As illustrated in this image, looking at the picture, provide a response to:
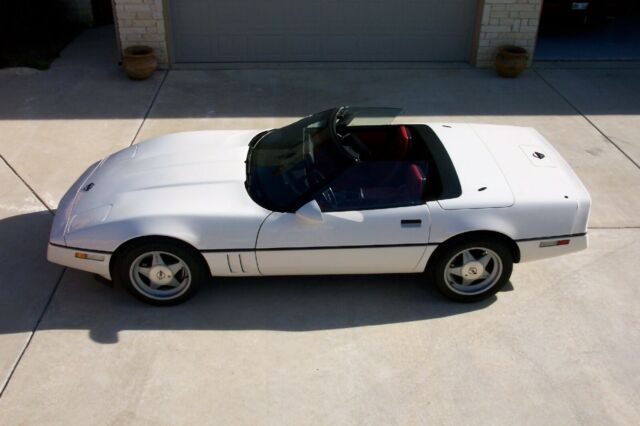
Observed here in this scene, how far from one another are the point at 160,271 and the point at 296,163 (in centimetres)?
131

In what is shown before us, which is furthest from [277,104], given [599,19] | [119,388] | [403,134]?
[599,19]

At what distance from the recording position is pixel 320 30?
398 inches

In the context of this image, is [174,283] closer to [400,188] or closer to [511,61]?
[400,188]

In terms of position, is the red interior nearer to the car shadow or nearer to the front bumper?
the car shadow

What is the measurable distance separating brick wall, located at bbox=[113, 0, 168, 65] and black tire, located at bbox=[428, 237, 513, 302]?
6578 mm

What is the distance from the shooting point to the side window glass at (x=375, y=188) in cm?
474

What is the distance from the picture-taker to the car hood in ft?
15.6

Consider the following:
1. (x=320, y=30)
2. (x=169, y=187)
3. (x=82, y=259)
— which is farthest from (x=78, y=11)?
(x=82, y=259)

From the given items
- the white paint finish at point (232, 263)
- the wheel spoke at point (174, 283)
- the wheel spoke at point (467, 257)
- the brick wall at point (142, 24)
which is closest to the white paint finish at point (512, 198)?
the wheel spoke at point (467, 257)

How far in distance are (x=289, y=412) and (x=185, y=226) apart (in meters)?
1.51

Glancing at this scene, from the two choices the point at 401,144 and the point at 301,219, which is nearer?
the point at 301,219

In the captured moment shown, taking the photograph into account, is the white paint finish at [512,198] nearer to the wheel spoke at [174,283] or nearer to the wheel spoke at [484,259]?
the wheel spoke at [484,259]

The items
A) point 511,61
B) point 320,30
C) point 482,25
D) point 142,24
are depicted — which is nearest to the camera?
point 511,61

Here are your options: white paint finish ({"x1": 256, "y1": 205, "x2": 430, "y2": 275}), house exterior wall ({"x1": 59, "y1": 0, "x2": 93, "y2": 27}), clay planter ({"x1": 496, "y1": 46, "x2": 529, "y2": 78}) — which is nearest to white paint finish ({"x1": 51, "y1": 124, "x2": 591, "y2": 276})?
white paint finish ({"x1": 256, "y1": 205, "x2": 430, "y2": 275})
